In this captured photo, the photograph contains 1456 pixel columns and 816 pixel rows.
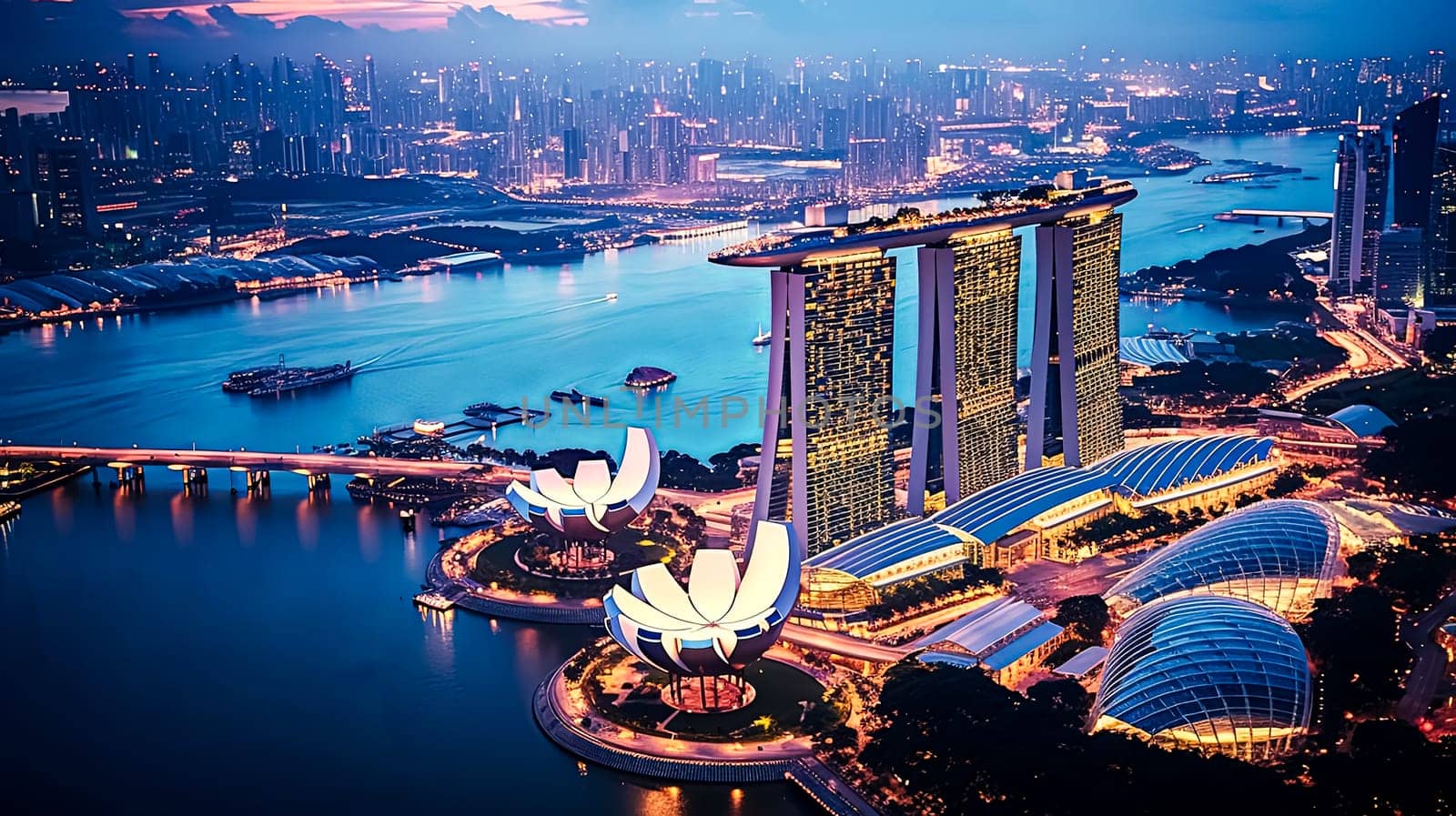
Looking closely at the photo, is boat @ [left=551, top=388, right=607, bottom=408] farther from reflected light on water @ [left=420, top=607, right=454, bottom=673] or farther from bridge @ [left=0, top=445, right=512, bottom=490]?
reflected light on water @ [left=420, top=607, right=454, bottom=673]

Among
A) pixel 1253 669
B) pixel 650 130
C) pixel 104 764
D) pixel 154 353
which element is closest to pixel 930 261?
pixel 1253 669

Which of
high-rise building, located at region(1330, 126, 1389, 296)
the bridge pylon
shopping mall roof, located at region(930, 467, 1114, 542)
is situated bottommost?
the bridge pylon

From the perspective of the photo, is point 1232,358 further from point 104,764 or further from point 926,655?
point 104,764

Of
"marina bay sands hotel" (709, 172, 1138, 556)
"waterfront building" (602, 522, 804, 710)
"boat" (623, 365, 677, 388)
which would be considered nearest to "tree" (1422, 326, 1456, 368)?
"marina bay sands hotel" (709, 172, 1138, 556)

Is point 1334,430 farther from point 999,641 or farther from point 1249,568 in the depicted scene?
point 999,641

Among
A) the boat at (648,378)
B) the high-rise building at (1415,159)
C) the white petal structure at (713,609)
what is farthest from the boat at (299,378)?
the high-rise building at (1415,159)

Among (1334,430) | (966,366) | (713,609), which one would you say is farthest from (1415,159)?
(713,609)

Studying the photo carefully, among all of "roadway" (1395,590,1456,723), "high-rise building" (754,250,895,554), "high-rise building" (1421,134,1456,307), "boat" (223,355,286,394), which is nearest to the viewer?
"roadway" (1395,590,1456,723)
